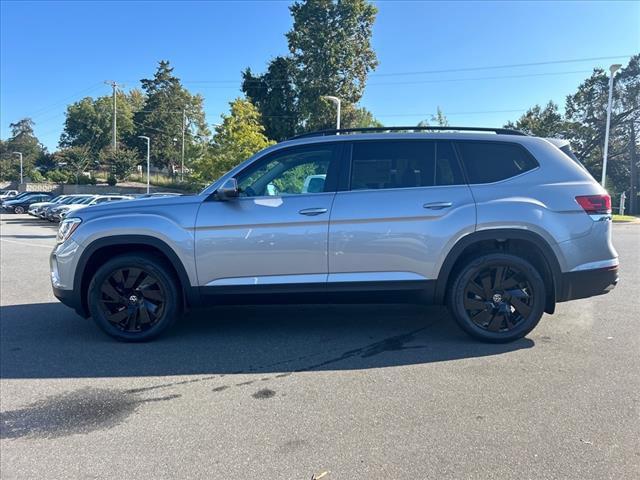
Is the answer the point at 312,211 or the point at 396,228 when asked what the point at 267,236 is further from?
the point at 396,228

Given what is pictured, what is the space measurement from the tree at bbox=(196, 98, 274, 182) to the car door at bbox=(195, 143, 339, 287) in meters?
20.9

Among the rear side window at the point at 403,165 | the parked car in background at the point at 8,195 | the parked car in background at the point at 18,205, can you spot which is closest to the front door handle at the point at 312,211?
the rear side window at the point at 403,165

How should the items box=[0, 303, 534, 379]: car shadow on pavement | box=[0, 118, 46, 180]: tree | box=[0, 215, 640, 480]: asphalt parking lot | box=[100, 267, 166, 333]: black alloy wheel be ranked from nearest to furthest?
box=[0, 215, 640, 480]: asphalt parking lot → box=[0, 303, 534, 379]: car shadow on pavement → box=[100, 267, 166, 333]: black alloy wheel → box=[0, 118, 46, 180]: tree

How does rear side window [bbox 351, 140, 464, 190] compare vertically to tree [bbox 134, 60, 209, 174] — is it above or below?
below

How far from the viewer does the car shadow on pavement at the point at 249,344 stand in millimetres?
3992

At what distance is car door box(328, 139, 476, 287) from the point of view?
4223mm

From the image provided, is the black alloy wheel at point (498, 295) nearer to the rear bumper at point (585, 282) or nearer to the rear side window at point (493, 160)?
the rear bumper at point (585, 282)

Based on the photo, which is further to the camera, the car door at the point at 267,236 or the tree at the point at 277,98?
the tree at the point at 277,98

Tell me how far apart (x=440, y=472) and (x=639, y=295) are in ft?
17.7

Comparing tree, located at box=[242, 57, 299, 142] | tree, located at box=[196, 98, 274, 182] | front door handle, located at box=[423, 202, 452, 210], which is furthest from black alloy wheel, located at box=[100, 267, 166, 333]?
tree, located at box=[242, 57, 299, 142]

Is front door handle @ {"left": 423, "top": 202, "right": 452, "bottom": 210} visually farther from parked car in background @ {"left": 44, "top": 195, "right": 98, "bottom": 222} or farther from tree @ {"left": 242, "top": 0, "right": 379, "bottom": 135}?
tree @ {"left": 242, "top": 0, "right": 379, "bottom": 135}

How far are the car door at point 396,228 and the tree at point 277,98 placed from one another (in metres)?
41.3

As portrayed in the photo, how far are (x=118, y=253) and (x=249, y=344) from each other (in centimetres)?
157

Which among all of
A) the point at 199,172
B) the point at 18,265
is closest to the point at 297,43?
the point at 199,172
